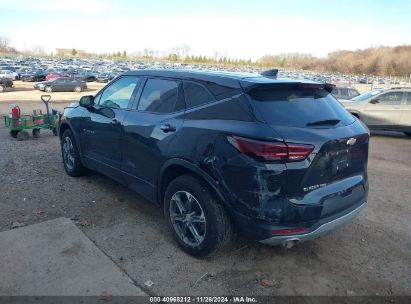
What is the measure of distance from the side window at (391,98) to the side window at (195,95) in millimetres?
9665

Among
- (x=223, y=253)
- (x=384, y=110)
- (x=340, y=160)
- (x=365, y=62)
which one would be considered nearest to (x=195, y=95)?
(x=340, y=160)

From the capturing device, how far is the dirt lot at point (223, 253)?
3020 mm

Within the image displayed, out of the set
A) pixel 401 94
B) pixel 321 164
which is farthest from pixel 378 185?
pixel 401 94

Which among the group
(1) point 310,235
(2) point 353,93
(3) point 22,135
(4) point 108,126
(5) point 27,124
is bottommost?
(3) point 22,135

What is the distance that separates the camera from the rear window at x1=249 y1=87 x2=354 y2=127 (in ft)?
9.42

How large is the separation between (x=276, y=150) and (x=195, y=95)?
1.07m

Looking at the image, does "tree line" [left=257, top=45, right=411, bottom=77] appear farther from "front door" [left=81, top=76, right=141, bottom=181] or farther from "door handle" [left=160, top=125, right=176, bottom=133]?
"door handle" [left=160, top=125, right=176, bottom=133]

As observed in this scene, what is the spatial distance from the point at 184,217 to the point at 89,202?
5.76 ft

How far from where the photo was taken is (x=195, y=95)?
3334 mm

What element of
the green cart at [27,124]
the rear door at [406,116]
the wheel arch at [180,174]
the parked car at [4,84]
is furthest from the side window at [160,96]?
the parked car at [4,84]

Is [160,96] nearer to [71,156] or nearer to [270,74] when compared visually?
[270,74]

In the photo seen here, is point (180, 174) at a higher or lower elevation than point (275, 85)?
lower

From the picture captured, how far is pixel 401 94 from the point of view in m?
11.2

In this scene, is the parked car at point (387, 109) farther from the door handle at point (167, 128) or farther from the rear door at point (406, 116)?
the door handle at point (167, 128)
